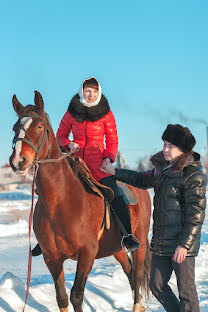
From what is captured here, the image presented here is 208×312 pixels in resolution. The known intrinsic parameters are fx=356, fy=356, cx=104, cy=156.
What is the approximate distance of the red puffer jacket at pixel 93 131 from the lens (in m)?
4.56

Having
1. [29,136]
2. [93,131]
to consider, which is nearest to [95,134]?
[93,131]

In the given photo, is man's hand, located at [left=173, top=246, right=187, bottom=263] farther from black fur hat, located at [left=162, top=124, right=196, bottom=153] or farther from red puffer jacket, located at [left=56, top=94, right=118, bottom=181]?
red puffer jacket, located at [left=56, top=94, right=118, bottom=181]

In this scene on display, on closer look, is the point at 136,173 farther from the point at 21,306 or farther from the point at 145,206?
the point at 21,306

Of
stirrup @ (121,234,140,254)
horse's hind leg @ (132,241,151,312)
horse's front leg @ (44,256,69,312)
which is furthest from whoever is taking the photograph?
horse's hind leg @ (132,241,151,312)


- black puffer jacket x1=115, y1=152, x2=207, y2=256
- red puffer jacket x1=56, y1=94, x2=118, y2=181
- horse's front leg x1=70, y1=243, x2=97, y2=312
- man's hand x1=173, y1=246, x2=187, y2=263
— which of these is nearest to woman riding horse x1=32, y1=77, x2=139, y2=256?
red puffer jacket x1=56, y1=94, x2=118, y2=181

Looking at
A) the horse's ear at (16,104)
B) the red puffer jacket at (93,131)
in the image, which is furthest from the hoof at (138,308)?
the horse's ear at (16,104)

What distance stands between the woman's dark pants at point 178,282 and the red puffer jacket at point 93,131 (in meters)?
1.64

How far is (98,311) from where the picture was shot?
4.73 metres

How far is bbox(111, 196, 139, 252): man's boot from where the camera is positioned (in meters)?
4.43

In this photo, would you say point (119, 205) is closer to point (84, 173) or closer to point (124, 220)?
point (124, 220)

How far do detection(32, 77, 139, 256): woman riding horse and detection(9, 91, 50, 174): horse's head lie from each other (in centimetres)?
89

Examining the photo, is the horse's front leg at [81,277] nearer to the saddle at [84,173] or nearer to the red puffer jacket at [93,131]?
the saddle at [84,173]

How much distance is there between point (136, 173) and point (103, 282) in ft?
8.93

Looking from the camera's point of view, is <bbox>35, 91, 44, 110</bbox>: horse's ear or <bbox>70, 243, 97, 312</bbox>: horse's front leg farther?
<bbox>70, 243, 97, 312</bbox>: horse's front leg
